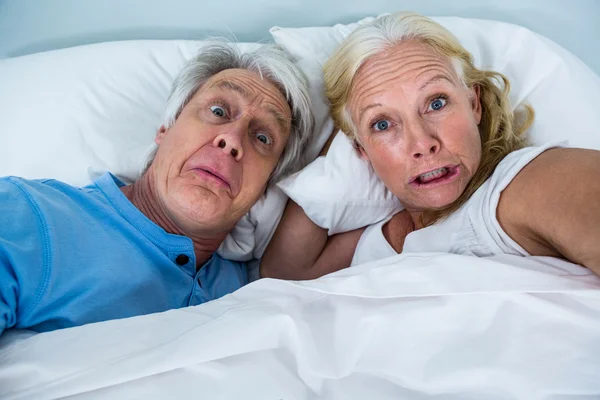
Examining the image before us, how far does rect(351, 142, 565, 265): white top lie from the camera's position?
1.00 m

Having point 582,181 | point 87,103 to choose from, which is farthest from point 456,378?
point 87,103

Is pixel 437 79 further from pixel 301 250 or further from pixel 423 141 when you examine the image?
pixel 301 250

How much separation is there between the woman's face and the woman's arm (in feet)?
0.51

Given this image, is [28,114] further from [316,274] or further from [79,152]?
[316,274]

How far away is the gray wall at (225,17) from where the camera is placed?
4.90ft

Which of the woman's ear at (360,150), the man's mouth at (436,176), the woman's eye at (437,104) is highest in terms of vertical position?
the woman's eye at (437,104)

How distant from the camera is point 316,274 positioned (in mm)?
1381

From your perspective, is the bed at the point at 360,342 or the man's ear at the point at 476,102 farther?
the man's ear at the point at 476,102

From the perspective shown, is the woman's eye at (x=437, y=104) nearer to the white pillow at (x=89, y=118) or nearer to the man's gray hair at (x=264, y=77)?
the man's gray hair at (x=264, y=77)

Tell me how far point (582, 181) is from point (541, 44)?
2.53 feet

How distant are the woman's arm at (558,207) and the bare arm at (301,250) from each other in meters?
0.49

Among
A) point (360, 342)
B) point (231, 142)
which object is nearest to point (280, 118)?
point (231, 142)

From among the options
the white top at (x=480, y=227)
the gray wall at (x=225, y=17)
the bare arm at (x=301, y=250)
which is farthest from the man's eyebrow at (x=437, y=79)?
the gray wall at (x=225, y=17)

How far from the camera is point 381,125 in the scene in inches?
47.4
